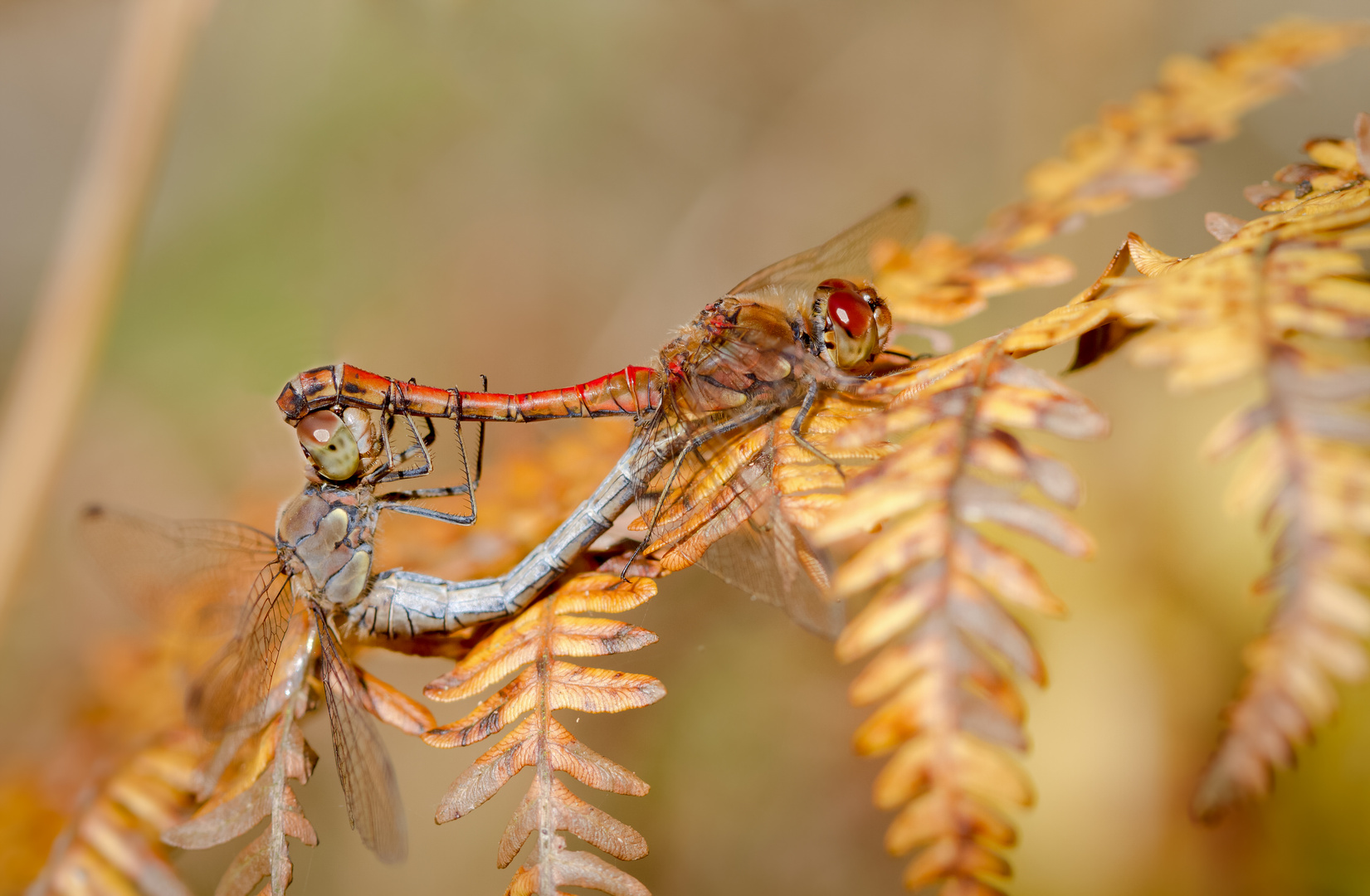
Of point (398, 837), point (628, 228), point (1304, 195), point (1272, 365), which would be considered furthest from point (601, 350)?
point (1272, 365)

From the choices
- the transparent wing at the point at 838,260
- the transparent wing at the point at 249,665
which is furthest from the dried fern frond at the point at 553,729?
the transparent wing at the point at 838,260

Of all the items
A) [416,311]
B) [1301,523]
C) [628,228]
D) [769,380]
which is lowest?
[1301,523]

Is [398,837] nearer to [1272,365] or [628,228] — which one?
[1272,365]

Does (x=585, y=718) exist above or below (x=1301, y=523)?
above

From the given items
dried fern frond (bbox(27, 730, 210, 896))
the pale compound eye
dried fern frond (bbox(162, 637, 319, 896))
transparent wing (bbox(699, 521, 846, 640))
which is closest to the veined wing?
transparent wing (bbox(699, 521, 846, 640))

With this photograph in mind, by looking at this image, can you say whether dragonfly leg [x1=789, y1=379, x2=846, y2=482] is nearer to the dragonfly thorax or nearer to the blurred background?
the blurred background

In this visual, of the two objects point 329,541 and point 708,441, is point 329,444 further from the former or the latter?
point 708,441

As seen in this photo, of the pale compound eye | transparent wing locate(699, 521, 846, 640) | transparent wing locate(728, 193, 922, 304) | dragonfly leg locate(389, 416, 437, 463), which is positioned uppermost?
transparent wing locate(728, 193, 922, 304)
